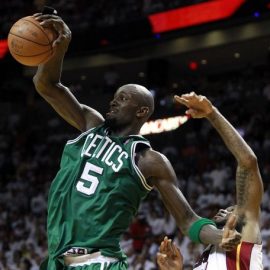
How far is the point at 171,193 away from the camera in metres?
3.59

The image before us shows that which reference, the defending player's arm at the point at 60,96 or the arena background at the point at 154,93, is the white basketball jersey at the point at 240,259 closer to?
the defending player's arm at the point at 60,96

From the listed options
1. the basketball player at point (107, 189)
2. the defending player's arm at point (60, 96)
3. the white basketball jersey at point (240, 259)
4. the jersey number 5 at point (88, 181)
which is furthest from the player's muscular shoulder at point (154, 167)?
the white basketball jersey at point (240, 259)

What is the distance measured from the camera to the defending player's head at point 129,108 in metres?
3.86

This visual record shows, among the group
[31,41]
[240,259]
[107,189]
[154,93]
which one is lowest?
[154,93]

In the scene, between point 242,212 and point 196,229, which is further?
point 242,212

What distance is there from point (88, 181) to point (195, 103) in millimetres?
699

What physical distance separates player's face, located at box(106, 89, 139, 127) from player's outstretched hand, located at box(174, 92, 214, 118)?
11.8 inches

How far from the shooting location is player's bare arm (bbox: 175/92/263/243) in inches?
153

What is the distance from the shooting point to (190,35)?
56.7ft

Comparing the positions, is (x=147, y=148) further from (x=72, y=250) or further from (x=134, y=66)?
(x=134, y=66)

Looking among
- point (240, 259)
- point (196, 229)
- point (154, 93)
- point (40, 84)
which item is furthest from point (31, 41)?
point (154, 93)

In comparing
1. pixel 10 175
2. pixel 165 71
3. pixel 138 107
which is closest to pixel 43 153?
pixel 10 175

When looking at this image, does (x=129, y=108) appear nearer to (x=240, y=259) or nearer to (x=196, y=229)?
(x=196, y=229)

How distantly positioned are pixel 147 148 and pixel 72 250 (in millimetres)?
675
